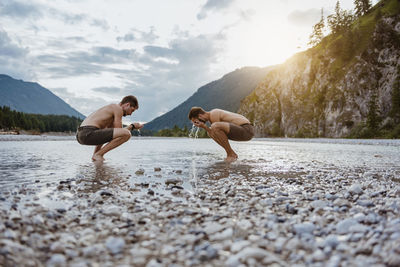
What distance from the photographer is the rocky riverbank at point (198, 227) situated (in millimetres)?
2193

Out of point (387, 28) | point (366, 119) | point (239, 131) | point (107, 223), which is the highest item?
point (387, 28)

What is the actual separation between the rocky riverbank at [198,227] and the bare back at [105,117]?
4.21 m

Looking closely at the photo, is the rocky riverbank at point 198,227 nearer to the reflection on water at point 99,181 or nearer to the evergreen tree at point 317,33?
the reflection on water at point 99,181

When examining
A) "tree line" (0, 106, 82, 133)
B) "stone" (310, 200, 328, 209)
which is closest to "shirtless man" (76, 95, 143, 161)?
"stone" (310, 200, 328, 209)

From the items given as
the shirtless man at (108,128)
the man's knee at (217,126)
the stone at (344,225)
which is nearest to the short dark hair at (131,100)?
the shirtless man at (108,128)

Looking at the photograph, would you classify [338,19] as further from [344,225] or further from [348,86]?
[344,225]

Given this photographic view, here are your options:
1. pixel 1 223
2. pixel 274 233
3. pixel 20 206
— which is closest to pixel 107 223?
pixel 1 223

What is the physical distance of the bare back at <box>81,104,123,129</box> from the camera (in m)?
8.74

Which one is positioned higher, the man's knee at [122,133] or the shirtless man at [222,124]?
the shirtless man at [222,124]

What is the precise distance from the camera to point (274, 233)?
271 cm

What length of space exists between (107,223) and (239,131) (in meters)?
7.31

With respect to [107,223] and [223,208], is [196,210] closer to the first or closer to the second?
[223,208]

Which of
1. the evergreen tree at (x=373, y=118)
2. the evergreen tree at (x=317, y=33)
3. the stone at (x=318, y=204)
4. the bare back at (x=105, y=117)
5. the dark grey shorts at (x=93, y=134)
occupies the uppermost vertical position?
the evergreen tree at (x=317, y=33)

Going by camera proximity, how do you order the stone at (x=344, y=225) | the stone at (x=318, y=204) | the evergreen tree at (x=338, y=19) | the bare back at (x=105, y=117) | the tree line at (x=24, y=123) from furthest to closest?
the tree line at (x=24, y=123) → the evergreen tree at (x=338, y=19) → the bare back at (x=105, y=117) → the stone at (x=318, y=204) → the stone at (x=344, y=225)
